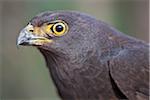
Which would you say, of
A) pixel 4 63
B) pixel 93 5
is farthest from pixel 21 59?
pixel 93 5

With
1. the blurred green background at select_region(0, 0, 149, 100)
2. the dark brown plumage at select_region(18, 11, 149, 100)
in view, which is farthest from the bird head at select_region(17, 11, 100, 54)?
the blurred green background at select_region(0, 0, 149, 100)

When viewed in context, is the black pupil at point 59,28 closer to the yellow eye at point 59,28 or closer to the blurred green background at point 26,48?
the yellow eye at point 59,28

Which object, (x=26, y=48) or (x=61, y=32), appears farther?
(x=26, y=48)

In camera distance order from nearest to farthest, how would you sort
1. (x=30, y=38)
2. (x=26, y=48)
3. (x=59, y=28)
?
(x=30, y=38)
(x=59, y=28)
(x=26, y=48)

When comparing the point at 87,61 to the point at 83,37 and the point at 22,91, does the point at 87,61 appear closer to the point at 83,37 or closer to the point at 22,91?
the point at 83,37

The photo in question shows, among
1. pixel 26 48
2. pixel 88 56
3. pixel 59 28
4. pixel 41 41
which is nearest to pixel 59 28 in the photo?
pixel 59 28

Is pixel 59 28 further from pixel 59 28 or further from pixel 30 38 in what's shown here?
pixel 30 38
